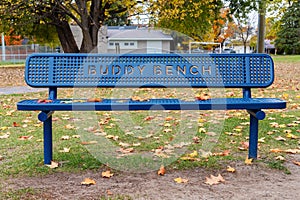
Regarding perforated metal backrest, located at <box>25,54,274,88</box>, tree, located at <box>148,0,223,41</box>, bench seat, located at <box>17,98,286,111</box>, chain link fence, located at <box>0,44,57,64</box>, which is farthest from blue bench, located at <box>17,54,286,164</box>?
chain link fence, located at <box>0,44,57,64</box>

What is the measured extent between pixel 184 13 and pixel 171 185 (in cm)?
1267

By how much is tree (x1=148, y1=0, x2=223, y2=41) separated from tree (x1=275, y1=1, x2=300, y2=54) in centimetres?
3062

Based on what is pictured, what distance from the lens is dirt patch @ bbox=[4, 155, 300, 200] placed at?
2.89 meters

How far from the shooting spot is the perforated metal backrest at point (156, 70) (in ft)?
12.5

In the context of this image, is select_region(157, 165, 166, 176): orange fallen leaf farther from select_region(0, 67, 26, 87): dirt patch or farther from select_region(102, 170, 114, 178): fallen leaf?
select_region(0, 67, 26, 87): dirt patch

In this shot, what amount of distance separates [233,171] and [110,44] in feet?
142

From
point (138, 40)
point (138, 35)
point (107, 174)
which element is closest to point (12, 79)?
point (107, 174)

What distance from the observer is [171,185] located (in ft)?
10.2

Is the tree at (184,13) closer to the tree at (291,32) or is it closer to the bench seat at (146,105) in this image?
the bench seat at (146,105)

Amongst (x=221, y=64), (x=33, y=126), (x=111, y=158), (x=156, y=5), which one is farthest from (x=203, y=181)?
(x=156, y=5)

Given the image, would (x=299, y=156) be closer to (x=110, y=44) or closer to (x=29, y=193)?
(x=29, y=193)

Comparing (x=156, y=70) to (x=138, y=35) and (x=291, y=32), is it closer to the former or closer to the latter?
(x=138, y=35)

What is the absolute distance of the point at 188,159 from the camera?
147 inches

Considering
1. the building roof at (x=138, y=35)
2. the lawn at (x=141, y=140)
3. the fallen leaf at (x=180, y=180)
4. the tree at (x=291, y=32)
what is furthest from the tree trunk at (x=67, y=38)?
the tree at (x=291, y=32)
